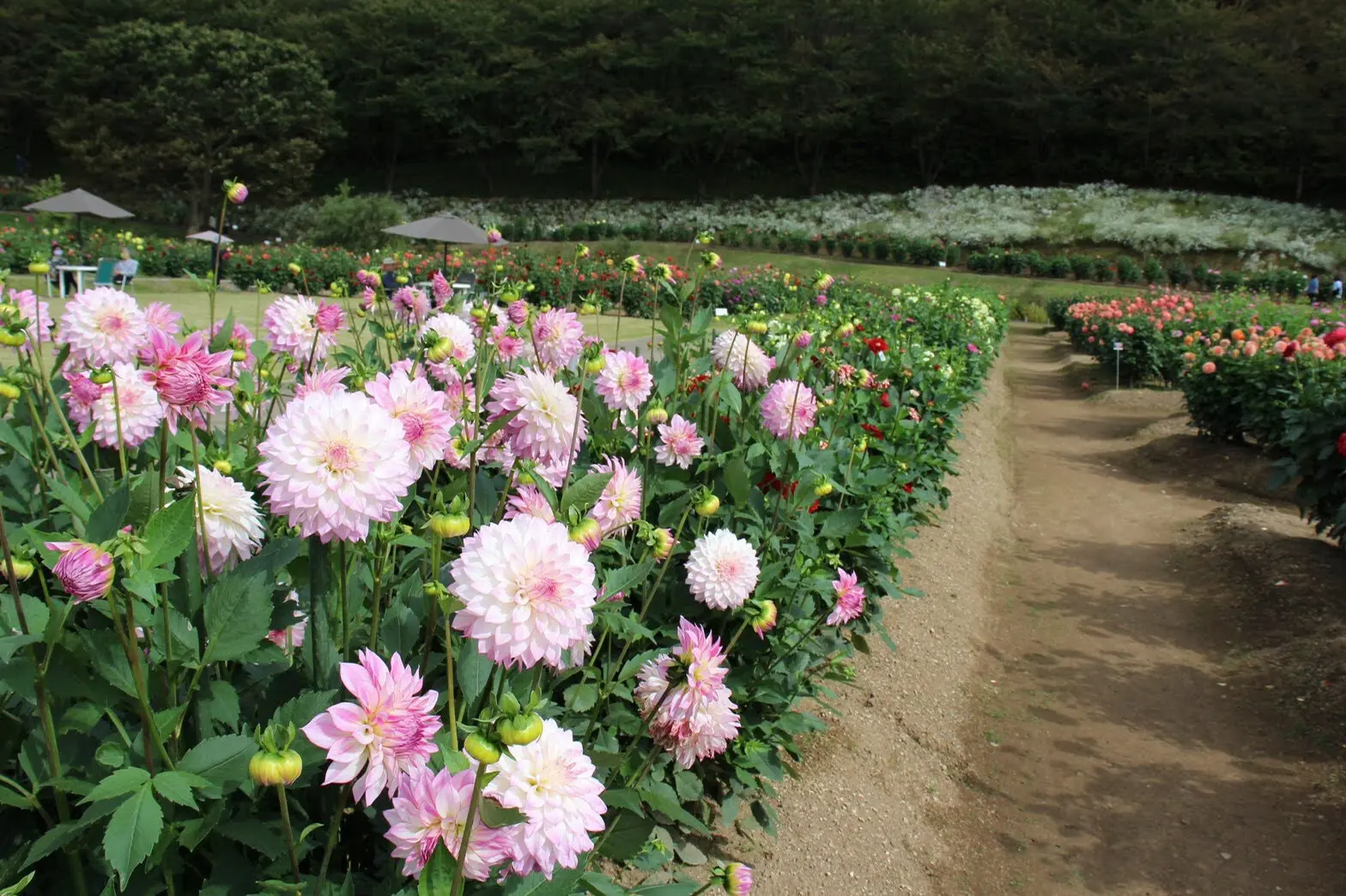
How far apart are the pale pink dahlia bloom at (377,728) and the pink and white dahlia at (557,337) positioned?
1172 mm

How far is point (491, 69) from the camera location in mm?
44438

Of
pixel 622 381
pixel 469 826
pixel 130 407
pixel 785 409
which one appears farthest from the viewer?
pixel 785 409

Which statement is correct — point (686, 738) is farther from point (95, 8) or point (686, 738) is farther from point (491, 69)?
point (95, 8)

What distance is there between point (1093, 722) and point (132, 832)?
381 cm

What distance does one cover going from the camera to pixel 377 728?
85 centimetres

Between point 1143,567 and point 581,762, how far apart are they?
18.9 ft

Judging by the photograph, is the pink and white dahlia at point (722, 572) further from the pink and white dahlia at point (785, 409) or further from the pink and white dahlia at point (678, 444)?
the pink and white dahlia at point (785, 409)

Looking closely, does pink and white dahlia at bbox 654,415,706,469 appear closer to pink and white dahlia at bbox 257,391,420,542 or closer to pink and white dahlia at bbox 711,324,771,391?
pink and white dahlia at bbox 711,324,771,391

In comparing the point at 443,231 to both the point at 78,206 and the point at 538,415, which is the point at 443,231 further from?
the point at 538,415

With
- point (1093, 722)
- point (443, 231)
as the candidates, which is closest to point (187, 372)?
point (1093, 722)

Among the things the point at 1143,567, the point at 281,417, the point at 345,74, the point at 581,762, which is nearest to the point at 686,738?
the point at 581,762

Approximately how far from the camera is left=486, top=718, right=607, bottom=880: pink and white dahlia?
0.87 m

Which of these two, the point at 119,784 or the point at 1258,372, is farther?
the point at 1258,372

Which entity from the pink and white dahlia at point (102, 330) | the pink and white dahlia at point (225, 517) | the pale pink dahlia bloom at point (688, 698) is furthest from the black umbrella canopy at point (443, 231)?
the pink and white dahlia at point (225, 517)
